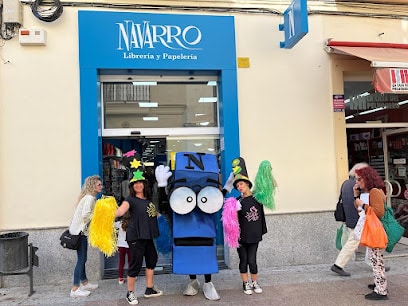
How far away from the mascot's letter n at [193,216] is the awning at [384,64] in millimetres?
2884

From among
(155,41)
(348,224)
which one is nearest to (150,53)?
(155,41)

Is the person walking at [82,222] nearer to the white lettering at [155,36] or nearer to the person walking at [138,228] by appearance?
the person walking at [138,228]

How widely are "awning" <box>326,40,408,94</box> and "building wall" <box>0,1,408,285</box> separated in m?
0.31

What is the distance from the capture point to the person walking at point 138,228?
4.41 metres

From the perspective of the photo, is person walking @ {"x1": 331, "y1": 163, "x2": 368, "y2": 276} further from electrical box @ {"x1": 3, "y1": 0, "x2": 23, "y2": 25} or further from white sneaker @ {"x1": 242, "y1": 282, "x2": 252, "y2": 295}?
electrical box @ {"x1": 3, "y1": 0, "x2": 23, "y2": 25}

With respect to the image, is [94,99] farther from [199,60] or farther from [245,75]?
[245,75]

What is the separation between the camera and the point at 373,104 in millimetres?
6898

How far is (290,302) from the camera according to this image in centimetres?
439

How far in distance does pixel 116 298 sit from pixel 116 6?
4.10 meters

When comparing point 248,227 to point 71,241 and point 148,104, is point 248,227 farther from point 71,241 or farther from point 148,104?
point 148,104

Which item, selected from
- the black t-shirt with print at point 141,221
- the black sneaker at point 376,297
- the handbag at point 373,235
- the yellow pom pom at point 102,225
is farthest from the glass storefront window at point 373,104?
the yellow pom pom at point 102,225

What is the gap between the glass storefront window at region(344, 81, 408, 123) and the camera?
6719mm

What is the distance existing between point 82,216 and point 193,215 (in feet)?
4.53

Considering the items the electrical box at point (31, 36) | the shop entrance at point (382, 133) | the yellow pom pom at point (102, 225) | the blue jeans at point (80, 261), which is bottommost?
the blue jeans at point (80, 261)
